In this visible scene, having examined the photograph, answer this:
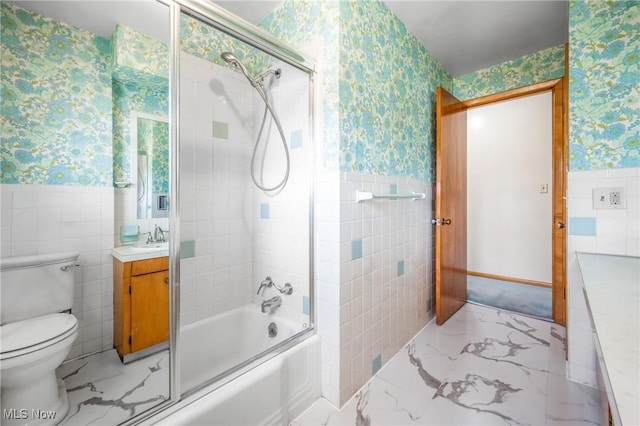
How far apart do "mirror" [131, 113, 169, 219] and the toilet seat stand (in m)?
0.66

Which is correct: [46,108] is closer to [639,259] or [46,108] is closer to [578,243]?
[578,243]

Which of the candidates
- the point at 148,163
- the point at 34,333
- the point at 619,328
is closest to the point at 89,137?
the point at 148,163

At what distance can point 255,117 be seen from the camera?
1.88 m

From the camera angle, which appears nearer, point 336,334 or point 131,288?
point 336,334

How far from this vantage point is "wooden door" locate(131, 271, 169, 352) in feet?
5.46

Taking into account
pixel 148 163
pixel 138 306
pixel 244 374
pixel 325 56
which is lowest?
pixel 244 374

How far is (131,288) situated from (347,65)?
1857mm

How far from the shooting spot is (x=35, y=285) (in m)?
1.44

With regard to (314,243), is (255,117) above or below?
above

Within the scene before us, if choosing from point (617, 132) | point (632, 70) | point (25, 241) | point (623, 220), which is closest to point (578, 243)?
point (623, 220)

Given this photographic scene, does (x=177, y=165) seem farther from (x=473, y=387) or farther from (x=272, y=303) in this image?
(x=473, y=387)

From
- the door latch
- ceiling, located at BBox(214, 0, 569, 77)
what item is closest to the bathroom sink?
ceiling, located at BBox(214, 0, 569, 77)

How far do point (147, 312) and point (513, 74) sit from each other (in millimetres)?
3574
